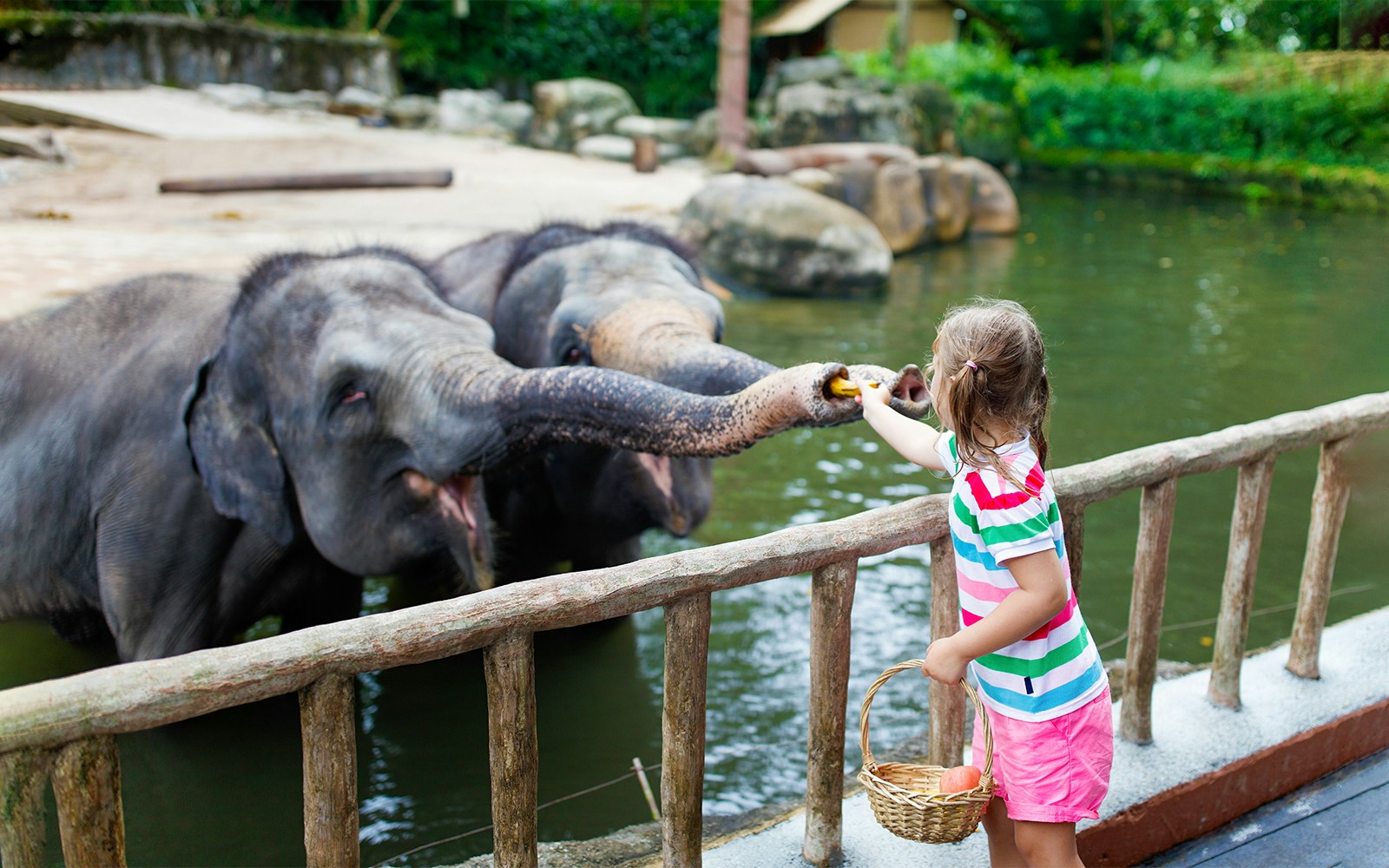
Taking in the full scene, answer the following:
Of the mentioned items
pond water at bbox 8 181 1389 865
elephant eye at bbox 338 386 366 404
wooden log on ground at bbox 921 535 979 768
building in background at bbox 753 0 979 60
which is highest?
building in background at bbox 753 0 979 60

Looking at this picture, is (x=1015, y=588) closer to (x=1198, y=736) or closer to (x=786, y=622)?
(x=1198, y=736)

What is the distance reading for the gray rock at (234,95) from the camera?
53.5ft

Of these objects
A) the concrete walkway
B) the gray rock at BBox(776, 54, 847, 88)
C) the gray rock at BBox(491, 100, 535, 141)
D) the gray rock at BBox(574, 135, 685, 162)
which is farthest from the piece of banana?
the gray rock at BBox(776, 54, 847, 88)

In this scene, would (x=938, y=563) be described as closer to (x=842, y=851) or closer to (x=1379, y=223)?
(x=842, y=851)

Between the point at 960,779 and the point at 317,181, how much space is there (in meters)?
9.19

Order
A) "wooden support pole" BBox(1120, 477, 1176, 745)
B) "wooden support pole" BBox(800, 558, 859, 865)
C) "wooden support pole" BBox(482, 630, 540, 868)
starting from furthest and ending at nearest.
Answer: "wooden support pole" BBox(1120, 477, 1176, 745) → "wooden support pole" BBox(800, 558, 859, 865) → "wooden support pole" BBox(482, 630, 540, 868)

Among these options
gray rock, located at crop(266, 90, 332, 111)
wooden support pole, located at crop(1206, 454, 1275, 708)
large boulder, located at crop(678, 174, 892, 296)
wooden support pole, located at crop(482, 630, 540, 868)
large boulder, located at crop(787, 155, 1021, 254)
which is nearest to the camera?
wooden support pole, located at crop(482, 630, 540, 868)

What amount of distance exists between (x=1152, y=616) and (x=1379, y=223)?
659 inches

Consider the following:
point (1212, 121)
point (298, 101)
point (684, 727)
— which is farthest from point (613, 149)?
point (684, 727)

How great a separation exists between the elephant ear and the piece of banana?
1.77m

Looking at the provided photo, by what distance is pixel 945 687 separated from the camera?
254 cm

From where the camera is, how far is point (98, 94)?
15.1 meters

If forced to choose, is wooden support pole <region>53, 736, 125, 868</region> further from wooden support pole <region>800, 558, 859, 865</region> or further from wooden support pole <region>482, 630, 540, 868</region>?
wooden support pole <region>800, 558, 859, 865</region>

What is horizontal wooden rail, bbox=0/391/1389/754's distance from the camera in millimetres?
1610
